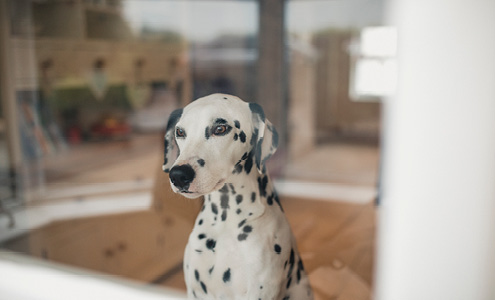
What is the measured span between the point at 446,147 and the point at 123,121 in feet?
4.29

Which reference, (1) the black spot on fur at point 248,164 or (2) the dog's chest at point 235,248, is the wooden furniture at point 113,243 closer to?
(2) the dog's chest at point 235,248

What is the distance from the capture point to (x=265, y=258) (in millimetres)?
600

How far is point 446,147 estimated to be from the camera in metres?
0.71

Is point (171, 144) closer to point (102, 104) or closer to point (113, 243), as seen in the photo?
point (113, 243)

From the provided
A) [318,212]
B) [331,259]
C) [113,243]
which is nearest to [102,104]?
[113,243]

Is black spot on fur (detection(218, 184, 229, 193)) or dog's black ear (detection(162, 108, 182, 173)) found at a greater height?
dog's black ear (detection(162, 108, 182, 173))

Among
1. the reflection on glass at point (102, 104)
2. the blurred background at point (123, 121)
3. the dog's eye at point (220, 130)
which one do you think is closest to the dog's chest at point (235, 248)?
the dog's eye at point (220, 130)

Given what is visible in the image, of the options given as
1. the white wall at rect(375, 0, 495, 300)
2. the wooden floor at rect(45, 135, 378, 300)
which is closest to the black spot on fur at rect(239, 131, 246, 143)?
the wooden floor at rect(45, 135, 378, 300)

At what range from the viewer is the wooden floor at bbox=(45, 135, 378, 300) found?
84 cm

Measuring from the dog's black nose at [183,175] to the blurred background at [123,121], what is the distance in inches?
15.8

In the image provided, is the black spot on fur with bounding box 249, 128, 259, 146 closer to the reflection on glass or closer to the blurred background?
the blurred background

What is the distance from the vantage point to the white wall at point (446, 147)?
2.21 ft

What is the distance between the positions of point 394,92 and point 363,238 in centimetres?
59

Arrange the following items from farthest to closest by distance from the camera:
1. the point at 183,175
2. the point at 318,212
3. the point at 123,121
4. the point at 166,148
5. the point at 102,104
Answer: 1. the point at 102,104
2. the point at 123,121
3. the point at 318,212
4. the point at 166,148
5. the point at 183,175
